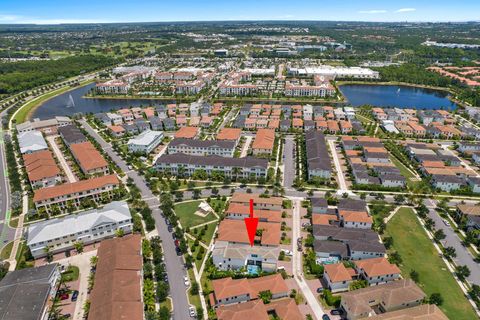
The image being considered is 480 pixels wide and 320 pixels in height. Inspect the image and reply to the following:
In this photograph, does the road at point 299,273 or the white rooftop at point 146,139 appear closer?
the road at point 299,273

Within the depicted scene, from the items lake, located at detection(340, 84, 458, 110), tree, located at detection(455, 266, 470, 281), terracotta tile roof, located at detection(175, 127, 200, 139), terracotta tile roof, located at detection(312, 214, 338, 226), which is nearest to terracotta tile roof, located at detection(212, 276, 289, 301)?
terracotta tile roof, located at detection(312, 214, 338, 226)

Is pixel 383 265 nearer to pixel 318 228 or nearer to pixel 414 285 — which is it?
pixel 414 285

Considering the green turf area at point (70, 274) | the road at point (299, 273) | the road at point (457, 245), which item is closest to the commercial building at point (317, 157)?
the road at point (299, 273)

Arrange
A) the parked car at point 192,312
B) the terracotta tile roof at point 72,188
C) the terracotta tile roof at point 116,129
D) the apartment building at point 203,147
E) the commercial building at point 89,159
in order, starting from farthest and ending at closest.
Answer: the terracotta tile roof at point 116,129, the apartment building at point 203,147, the commercial building at point 89,159, the terracotta tile roof at point 72,188, the parked car at point 192,312

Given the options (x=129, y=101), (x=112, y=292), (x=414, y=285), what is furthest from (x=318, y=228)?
(x=129, y=101)

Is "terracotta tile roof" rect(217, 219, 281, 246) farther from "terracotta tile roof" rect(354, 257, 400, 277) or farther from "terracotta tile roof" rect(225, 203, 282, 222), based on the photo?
"terracotta tile roof" rect(354, 257, 400, 277)

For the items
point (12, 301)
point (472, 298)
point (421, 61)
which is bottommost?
point (472, 298)

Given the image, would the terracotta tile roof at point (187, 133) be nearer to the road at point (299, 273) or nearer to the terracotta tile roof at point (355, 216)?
the road at point (299, 273)

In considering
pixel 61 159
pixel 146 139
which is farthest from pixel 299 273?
pixel 61 159
